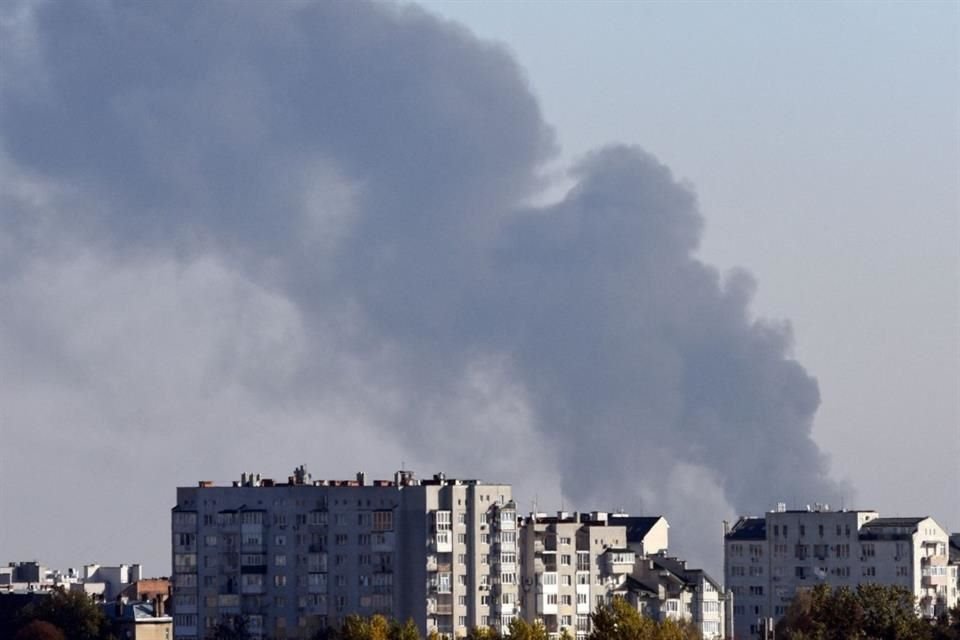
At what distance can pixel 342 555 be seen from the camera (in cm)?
12875

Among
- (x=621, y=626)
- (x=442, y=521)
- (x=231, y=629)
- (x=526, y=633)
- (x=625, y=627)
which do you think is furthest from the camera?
(x=231, y=629)

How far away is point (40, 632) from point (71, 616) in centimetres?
364

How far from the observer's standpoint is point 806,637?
106 meters

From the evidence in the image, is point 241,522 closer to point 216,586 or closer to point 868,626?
point 216,586

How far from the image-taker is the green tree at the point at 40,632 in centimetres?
13388

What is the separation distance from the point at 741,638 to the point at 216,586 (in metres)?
32.3

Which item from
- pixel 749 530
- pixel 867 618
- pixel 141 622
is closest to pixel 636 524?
pixel 749 530

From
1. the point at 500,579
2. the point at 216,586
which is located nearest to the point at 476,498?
the point at 500,579

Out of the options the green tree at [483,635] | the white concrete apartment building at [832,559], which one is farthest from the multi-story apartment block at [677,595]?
the green tree at [483,635]

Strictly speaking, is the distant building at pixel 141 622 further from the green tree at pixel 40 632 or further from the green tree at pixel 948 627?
the green tree at pixel 948 627

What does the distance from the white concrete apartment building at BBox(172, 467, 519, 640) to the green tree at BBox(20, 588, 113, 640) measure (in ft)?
25.4

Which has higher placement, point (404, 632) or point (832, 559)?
point (832, 559)

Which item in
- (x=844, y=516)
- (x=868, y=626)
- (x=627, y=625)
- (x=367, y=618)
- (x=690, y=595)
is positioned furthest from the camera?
(x=844, y=516)

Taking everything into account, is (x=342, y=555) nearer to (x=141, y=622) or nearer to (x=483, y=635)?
(x=141, y=622)
